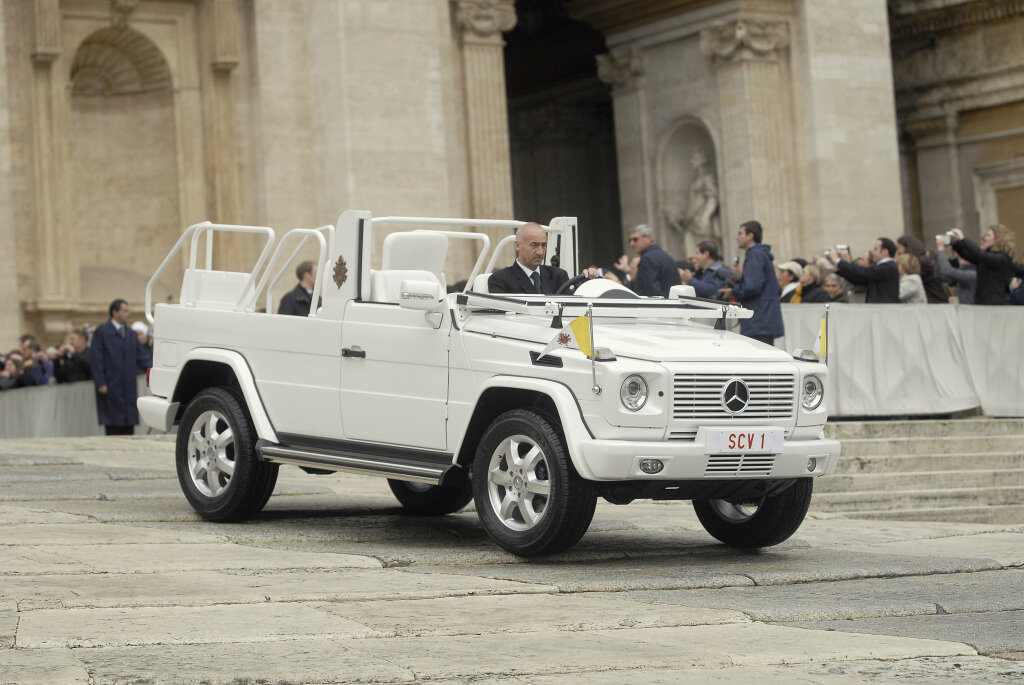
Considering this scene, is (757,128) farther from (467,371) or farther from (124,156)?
(467,371)

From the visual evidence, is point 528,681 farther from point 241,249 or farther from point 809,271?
point 241,249

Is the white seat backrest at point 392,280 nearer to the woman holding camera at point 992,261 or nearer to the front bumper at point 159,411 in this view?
the front bumper at point 159,411

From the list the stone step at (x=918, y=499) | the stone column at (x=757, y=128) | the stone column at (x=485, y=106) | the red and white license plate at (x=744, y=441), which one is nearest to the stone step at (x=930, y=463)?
the stone step at (x=918, y=499)

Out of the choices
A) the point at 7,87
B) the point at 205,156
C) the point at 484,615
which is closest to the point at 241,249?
the point at 205,156

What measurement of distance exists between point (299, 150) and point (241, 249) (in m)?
1.64

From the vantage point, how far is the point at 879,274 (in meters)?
17.3

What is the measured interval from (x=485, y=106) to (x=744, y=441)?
54.5 feet

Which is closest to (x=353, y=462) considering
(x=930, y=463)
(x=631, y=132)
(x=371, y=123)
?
(x=930, y=463)

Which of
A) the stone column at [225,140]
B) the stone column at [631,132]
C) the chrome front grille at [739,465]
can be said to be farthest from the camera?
the stone column at [631,132]

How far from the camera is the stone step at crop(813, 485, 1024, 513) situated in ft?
46.4

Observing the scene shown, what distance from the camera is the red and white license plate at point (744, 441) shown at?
8578mm

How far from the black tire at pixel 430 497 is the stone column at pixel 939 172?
906 inches

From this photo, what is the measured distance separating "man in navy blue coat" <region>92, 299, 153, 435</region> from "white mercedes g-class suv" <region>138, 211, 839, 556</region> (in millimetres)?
7017

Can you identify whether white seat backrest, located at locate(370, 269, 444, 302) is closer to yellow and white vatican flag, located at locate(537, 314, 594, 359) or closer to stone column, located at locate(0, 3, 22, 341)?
yellow and white vatican flag, located at locate(537, 314, 594, 359)
